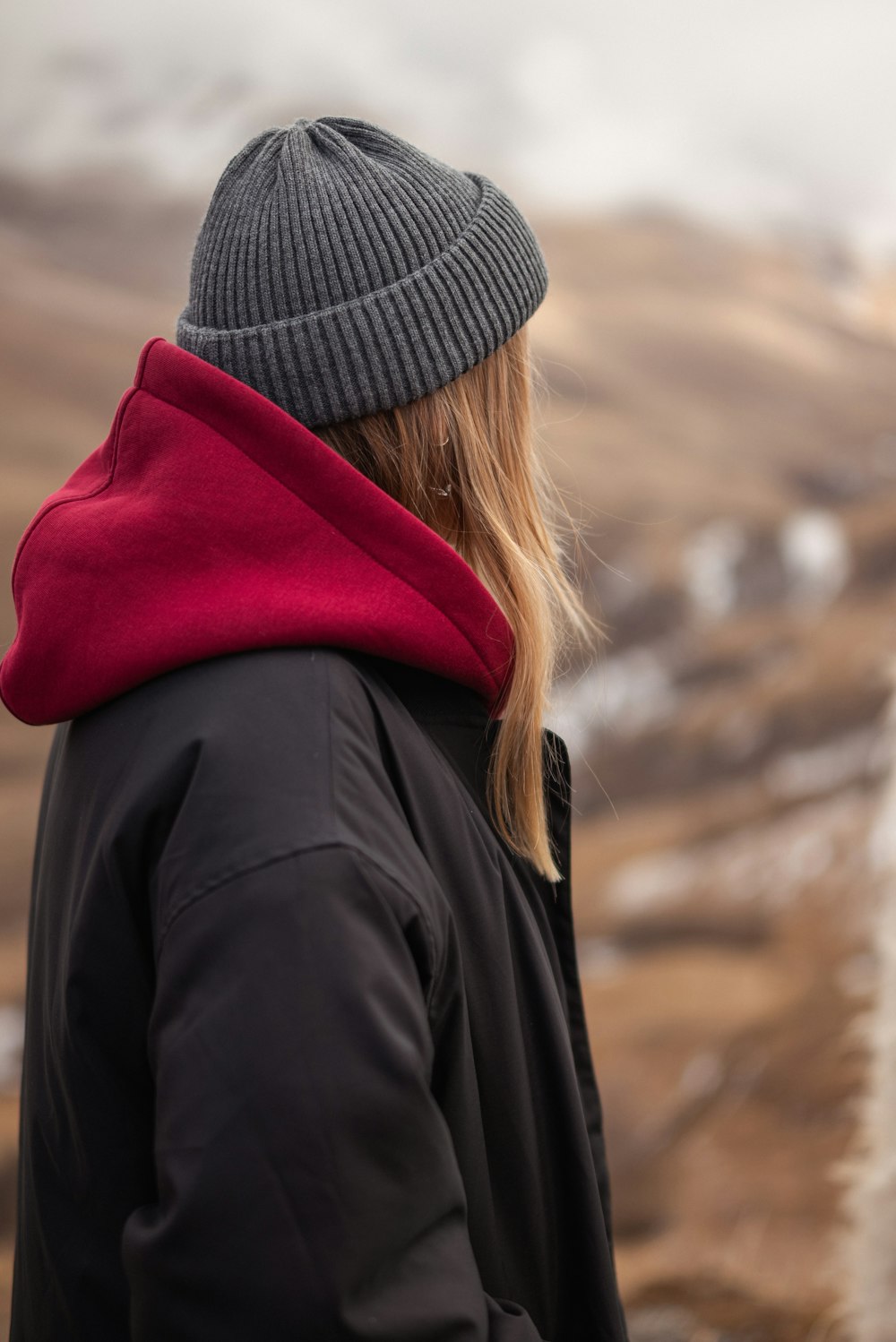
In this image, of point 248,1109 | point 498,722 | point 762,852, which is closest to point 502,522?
point 498,722

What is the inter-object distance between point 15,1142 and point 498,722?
1.11 meters

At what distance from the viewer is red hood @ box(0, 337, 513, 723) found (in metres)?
0.54

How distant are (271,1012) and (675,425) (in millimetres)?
1718

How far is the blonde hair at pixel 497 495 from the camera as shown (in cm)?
66

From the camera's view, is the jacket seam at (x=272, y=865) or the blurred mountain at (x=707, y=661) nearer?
the jacket seam at (x=272, y=865)

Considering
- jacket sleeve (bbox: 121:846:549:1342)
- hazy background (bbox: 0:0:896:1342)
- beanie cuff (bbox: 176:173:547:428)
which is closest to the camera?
jacket sleeve (bbox: 121:846:549:1342)

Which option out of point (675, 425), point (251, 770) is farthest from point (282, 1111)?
point (675, 425)

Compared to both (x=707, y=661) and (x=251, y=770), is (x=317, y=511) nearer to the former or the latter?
(x=251, y=770)

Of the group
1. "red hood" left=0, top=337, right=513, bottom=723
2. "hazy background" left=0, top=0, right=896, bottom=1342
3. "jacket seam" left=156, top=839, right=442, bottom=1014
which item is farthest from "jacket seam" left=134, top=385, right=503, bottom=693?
"hazy background" left=0, top=0, right=896, bottom=1342

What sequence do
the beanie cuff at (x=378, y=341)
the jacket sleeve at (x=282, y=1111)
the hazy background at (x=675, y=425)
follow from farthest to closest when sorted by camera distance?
the hazy background at (x=675, y=425) → the beanie cuff at (x=378, y=341) → the jacket sleeve at (x=282, y=1111)

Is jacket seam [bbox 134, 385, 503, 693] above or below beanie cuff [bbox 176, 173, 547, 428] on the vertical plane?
below

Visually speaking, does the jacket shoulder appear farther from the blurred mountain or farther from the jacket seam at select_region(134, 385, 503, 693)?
the blurred mountain

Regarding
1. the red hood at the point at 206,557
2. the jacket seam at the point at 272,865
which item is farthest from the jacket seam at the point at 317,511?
the jacket seam at the point at 272,865

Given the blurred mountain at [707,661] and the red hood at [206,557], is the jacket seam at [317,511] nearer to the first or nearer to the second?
the red hood at [206,557]
